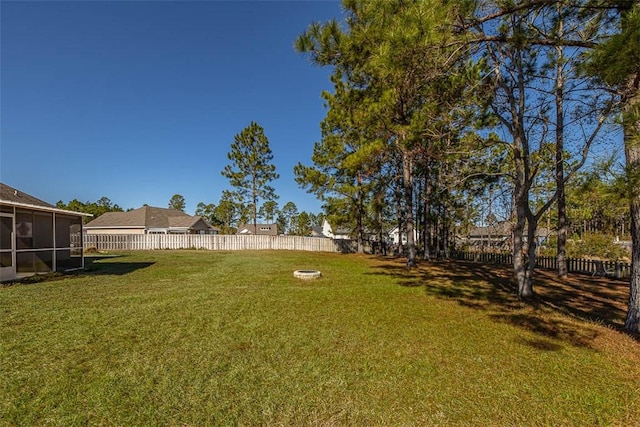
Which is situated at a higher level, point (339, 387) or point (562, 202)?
point (562, 202)

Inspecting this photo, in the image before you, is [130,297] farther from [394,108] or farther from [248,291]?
[394,108]

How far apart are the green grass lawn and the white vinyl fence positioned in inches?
620

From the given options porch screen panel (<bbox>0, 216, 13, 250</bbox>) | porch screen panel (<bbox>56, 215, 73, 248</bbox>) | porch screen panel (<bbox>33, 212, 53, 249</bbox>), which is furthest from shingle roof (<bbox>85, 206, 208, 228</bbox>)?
porch screen panel (<bbox>0, 216, 13, 250</bbox>)

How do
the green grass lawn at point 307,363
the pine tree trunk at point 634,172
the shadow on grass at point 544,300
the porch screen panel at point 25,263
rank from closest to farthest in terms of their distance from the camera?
the green grass lawn at point 307,363
the pine tree trunk at point 634,172
the shadow on grass at point 544,300
the porch screen panel at point 25,263

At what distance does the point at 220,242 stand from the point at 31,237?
12202 millimetres

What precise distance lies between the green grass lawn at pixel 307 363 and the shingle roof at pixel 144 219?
2356 centimetres

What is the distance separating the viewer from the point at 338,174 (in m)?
18.0

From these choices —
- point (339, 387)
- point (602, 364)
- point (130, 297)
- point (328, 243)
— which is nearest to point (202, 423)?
point (339, 387)

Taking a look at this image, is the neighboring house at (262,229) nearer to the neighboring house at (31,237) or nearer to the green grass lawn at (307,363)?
the neighboring house at (31,237)

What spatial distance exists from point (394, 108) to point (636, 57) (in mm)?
5326

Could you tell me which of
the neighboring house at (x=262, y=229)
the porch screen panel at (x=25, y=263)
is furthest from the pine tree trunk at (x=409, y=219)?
the neighboring house at (x=262, y=229)

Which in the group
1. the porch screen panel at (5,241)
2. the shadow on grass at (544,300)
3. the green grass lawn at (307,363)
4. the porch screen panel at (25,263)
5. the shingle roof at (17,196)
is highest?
the shingle roof at (17,196)

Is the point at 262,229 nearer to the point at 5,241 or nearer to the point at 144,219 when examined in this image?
the point at 144,219

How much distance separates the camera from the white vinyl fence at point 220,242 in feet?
67.9
